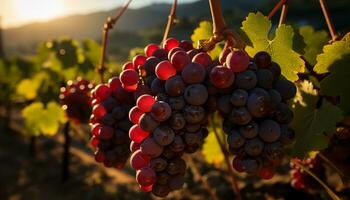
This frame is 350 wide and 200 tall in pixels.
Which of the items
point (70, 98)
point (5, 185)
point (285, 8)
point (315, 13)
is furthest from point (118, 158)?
point (315, 13)

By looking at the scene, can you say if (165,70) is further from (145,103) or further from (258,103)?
(258,103)

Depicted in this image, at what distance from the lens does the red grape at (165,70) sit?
55.0 inches

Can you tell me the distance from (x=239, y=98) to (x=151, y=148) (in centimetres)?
28

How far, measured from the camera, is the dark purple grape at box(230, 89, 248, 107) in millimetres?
1308

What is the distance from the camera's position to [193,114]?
1326 millimetres

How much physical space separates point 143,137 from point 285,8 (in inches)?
32.7

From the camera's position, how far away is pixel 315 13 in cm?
1695

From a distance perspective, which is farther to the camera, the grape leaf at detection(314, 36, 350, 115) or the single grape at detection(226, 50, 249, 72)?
the grape leaf at detection(314, 36, 350, 115)

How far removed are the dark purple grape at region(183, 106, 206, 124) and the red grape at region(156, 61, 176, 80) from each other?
13 centimetres

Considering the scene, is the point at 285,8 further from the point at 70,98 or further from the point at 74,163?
the point at 74,163

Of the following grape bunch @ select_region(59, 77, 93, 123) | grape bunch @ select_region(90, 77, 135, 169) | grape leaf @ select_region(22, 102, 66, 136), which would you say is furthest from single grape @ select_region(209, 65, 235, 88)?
grape leaf @ select_region(22, 102, 66, 136)

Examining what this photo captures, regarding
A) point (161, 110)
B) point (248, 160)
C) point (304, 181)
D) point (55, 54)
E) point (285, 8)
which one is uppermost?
point (285, 8)

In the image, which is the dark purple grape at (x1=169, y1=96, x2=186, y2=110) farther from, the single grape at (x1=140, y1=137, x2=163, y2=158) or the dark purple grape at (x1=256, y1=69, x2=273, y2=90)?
the dark purple grape at (x1=256, y1=69, x2=273, y2=90)

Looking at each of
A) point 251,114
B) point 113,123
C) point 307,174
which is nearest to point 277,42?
point 251,114
